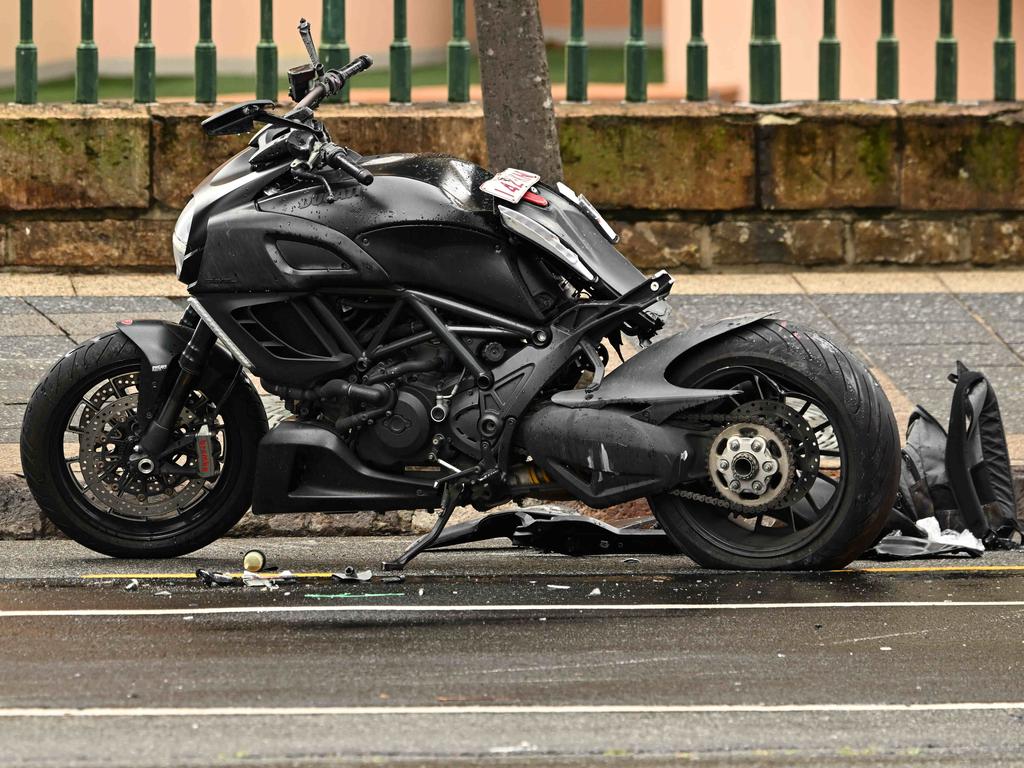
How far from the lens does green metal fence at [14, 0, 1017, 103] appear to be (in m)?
11.6

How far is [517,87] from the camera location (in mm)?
9398

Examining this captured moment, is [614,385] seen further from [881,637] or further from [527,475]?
[881,637]

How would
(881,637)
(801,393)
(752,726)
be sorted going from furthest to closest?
1. (801,393)
2. (881,637)
3. (752,726)

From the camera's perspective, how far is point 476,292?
22.5 ft

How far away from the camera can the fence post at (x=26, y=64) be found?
11508 millimetres

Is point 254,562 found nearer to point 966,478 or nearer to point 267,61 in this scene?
point 966,478

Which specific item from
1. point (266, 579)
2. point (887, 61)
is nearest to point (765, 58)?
point (887, 61)

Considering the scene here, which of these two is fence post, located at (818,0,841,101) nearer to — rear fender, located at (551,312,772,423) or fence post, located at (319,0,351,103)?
fence post, located at (319,0,351,103)

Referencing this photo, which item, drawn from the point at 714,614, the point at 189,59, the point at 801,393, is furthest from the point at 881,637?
the point at 189,59

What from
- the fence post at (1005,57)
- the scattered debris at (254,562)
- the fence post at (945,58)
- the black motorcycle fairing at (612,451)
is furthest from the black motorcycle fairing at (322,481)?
the fence post at (1005,57)

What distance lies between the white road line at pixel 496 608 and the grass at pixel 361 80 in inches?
378

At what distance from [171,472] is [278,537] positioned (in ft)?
3.15

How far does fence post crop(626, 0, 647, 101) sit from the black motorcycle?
479cm

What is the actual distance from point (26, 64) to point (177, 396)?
5056mm
